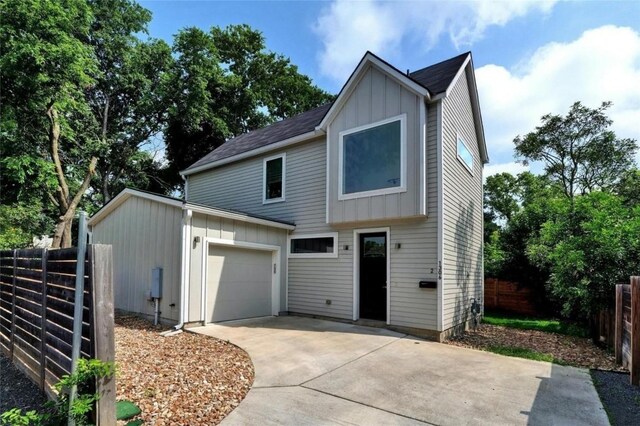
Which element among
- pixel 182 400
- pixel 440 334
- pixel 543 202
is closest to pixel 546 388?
pixel 440 334

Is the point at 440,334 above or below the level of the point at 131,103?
below

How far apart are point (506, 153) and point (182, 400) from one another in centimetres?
2242

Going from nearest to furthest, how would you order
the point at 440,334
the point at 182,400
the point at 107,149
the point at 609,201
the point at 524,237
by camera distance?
the point at 182,400
the point at 440,334
the point at 609,201
the point at 524,237
the point at 107,149

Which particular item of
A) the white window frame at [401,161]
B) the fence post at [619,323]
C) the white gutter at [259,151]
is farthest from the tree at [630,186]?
the white gutter at [259,151]

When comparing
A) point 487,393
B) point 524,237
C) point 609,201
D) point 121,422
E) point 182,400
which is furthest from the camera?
point 524,237

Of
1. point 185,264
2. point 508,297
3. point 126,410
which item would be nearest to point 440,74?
point 185,264

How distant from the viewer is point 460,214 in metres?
9.25

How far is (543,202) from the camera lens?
1357 cm

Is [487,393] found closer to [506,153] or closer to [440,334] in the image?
[440,334]

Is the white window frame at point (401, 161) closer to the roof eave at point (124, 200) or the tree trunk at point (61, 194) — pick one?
the roof eave at point (124, 200)

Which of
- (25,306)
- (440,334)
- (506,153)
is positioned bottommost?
(440,334)

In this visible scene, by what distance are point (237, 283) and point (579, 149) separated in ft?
63.5

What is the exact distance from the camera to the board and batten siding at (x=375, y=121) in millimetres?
7902

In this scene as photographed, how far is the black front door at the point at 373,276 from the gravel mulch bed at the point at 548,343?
70.5 inches
